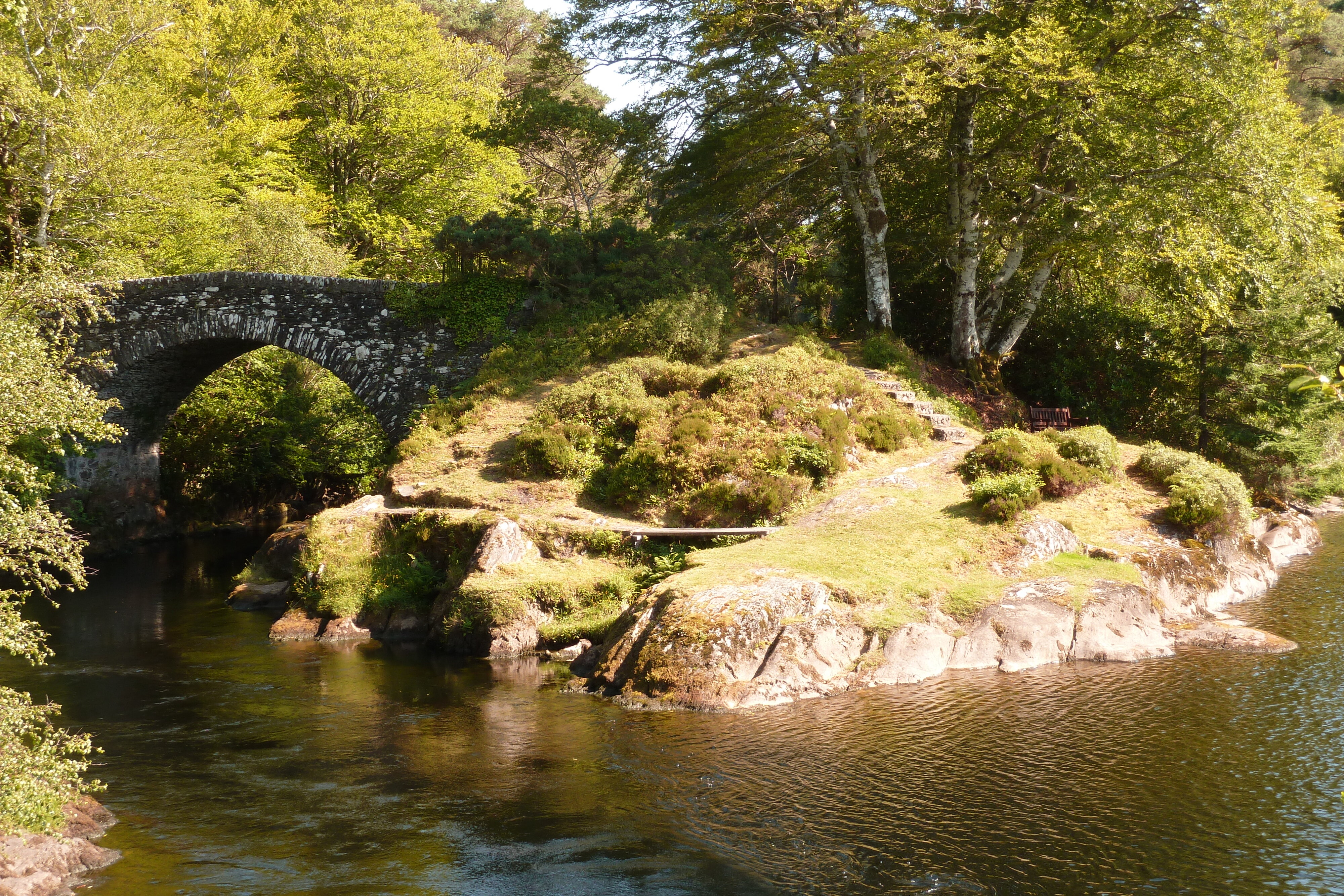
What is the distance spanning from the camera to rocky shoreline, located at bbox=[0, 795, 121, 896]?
28.8 ft

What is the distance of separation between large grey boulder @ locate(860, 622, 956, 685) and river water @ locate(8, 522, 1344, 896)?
0.39 m

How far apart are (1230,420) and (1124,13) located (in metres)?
11.5

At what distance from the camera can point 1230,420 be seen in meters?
27.5

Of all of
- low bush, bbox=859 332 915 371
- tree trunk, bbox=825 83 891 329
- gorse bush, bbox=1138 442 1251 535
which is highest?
tree trunk, bbox=825 83 891 329

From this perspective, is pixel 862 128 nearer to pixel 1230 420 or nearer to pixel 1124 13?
pixel 1124 13

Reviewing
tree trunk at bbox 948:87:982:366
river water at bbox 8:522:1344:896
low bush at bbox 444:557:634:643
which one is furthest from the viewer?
tree trunk at bbox 948:87:982:366

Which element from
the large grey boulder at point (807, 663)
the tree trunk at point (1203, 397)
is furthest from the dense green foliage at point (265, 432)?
the tree trunk at point (1203, 397)

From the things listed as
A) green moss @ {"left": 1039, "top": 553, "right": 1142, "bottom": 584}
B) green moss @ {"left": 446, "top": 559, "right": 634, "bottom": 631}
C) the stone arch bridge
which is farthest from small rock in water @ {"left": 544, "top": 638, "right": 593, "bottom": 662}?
the stone arch bridge

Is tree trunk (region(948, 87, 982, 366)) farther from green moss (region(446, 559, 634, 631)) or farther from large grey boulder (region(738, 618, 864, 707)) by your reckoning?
large grey boulder (region(738, 618, 864, 707))

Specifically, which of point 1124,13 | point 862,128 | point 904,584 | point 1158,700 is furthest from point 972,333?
point 1158,700

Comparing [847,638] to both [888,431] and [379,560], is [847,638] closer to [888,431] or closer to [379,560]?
[888,431]

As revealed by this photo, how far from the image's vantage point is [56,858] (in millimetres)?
9352

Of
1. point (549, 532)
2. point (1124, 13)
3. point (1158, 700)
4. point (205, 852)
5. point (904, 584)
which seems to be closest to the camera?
point (205, 852)

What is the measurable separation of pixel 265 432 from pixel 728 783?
2514cm
